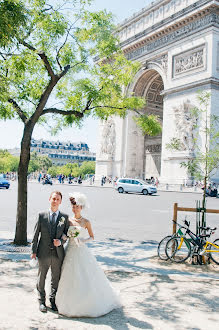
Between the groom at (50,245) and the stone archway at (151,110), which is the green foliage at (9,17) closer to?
the groom at (50,245)

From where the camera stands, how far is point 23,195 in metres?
7.91

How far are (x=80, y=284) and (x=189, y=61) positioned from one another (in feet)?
95.9

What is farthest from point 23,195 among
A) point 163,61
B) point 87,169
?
point 87,169

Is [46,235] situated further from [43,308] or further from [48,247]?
[43,308]

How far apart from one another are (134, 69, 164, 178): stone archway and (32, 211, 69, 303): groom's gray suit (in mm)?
35240

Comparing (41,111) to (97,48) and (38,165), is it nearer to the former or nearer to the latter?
(97,48)

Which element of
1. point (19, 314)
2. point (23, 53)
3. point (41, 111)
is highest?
point (23, 53)

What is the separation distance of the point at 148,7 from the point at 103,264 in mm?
34476

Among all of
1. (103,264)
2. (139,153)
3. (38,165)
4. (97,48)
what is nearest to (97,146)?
(139,153)

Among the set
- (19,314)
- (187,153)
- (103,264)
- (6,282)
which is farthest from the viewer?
(187,153)

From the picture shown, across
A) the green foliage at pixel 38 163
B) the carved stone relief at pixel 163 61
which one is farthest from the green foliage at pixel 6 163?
the carved stone relief at pixel 163 61

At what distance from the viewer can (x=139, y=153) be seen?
39.6 metres

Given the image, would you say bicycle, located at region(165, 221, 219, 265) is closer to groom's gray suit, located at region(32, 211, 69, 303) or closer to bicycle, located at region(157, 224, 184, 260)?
bicycle, located at region(157, 224, 184, 260)

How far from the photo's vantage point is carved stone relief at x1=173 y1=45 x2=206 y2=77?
2916 centimetres
